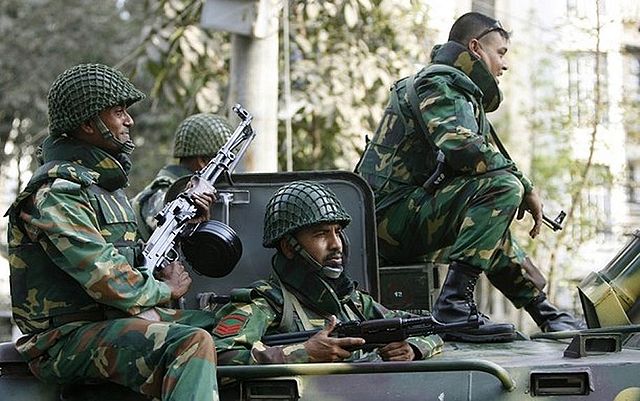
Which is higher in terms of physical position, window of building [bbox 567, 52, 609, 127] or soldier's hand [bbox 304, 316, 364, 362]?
window of building [bbox 567, 52, 609, 127]

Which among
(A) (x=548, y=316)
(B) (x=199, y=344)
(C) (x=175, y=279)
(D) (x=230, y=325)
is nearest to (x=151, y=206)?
(A) (x=548, y=316)

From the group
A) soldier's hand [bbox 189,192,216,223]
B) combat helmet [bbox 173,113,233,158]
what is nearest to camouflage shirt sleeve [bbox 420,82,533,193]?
soldier's hand [bbox 189,192,216,223]

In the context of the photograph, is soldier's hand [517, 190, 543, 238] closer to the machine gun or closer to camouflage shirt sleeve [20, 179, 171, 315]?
the machine gun

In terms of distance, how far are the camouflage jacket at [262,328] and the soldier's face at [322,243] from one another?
0.19m

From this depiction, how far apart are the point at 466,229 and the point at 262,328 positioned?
1.35m

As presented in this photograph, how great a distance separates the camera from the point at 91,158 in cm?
522

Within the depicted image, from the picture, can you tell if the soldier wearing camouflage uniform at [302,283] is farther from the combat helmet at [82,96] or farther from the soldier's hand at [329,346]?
the combat helmet at [82,96]

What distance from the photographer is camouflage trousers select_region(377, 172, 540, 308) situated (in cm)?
612

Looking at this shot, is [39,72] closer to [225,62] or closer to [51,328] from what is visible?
[225,62]

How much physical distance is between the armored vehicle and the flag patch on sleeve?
268mm

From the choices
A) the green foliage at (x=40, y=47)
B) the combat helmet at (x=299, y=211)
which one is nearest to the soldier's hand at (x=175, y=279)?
the combat helmet at (x=299, y=211)

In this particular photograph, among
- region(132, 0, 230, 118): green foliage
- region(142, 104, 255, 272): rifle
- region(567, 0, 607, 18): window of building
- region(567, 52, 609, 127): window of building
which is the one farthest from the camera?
region(567, 52, 609, 127): window of building

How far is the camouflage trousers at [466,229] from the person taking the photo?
20.1 ft

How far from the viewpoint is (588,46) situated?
1541cm
